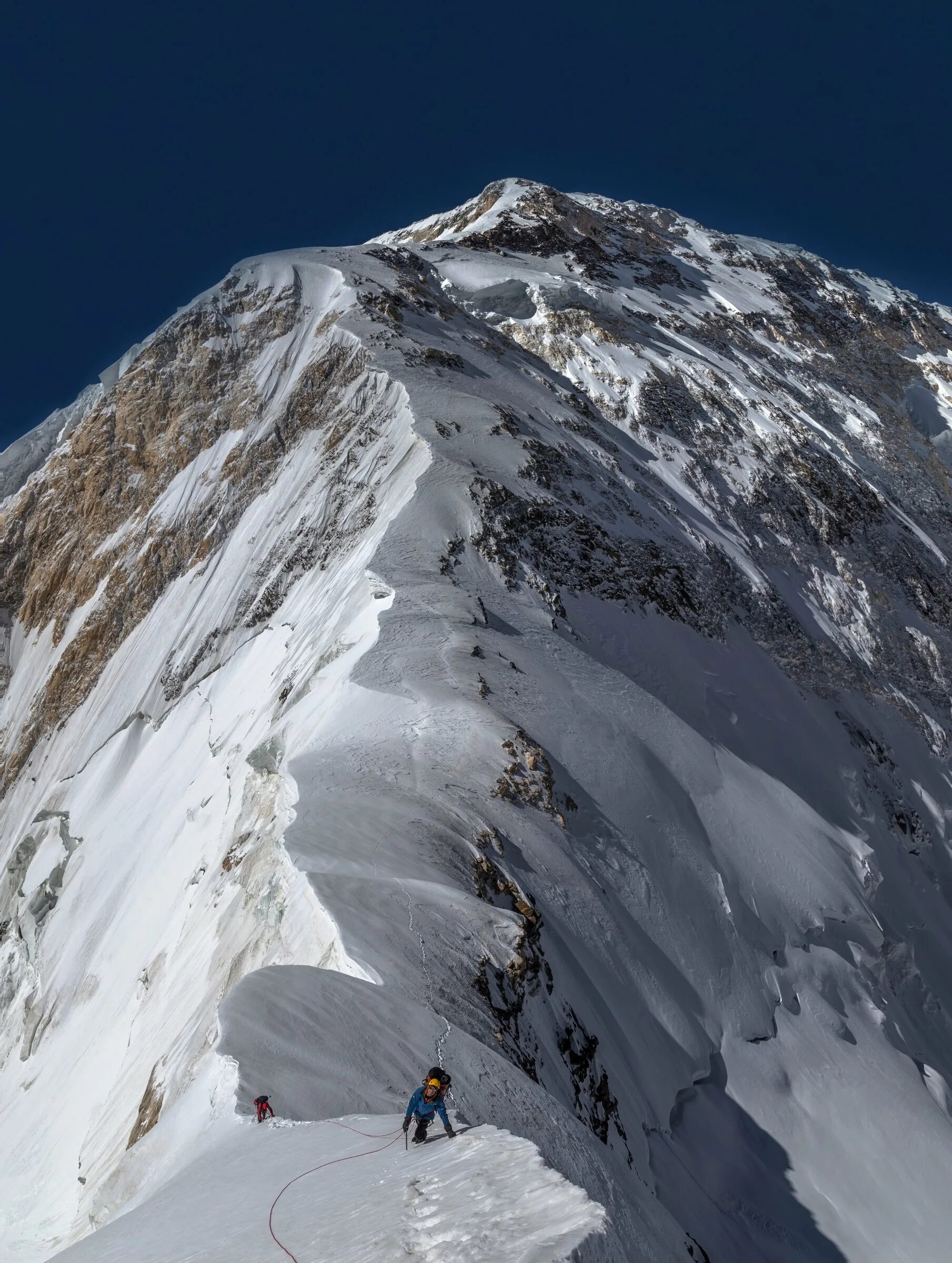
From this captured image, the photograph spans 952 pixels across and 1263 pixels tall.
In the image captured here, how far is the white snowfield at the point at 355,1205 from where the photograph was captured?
18.0 ft

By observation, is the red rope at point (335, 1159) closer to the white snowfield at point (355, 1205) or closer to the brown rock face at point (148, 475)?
the white snowfield at point (355, 1205)

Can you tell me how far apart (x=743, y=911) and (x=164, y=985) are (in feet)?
35.8

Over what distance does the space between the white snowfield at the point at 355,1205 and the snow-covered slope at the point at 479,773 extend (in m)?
0.16

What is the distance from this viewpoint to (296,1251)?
18.7 ft

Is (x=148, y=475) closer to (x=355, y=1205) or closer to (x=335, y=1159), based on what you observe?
(x=335, y=1159)

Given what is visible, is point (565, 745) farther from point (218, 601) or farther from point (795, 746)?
point (218, 601)

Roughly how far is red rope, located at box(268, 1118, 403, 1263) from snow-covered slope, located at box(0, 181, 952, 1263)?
0.73 feet

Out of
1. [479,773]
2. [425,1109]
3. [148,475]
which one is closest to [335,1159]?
[425,1109]

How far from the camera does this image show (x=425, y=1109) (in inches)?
271

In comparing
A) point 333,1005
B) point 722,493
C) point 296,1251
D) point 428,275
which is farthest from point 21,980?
point 428,275

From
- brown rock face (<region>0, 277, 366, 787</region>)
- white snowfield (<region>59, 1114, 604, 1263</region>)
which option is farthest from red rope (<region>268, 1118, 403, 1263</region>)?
brown rock face (<region>0, 277, 366, 787</region>)

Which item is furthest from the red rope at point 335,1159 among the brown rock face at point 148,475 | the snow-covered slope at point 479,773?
the brown rock face at point 148,475

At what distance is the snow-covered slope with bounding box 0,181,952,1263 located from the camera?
10508 mm

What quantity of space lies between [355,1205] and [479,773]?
924cm
